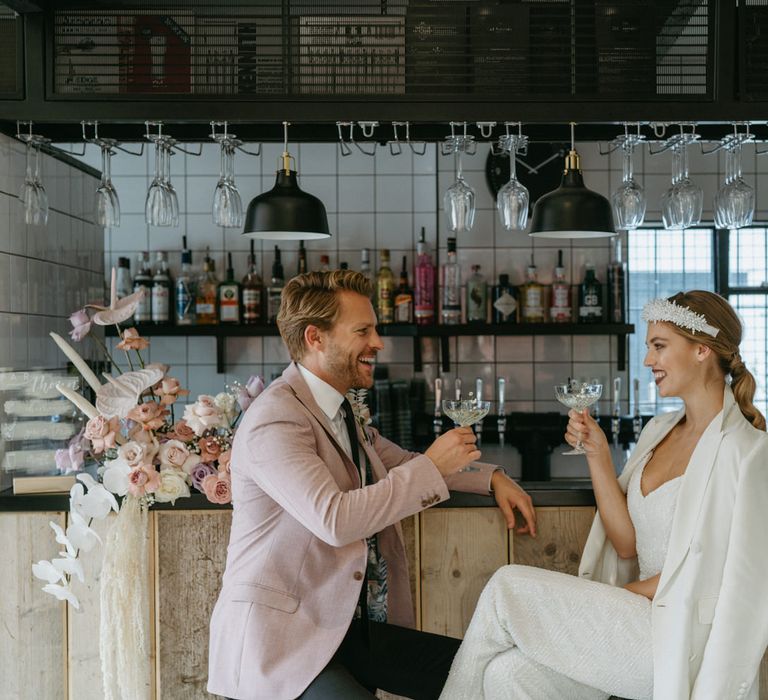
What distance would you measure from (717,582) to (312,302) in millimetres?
→ 981

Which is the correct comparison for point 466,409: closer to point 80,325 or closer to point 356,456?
point 356,456

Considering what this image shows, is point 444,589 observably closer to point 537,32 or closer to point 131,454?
point 131,454

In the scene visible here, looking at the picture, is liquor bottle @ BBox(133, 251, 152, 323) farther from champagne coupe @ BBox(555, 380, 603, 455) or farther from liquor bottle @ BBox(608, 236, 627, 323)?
champagne coupe @ BBox(555, 380, 603, 455)

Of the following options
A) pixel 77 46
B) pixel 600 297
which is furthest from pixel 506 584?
pixel 600 297

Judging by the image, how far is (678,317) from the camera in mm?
2020

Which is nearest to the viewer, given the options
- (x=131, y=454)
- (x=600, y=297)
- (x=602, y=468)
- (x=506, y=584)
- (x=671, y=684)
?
(x=671, y=684)

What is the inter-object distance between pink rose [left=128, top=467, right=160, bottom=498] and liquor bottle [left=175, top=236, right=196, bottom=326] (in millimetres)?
2128

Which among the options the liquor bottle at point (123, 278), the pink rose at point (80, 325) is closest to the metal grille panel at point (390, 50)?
the pink rose at point (80, 325)

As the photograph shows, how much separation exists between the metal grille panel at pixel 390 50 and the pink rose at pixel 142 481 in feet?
3.20

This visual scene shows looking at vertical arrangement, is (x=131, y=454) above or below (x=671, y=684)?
above

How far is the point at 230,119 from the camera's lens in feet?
7.52

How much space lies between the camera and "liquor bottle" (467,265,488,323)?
4289 millimetres

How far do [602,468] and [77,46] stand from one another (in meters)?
1.70

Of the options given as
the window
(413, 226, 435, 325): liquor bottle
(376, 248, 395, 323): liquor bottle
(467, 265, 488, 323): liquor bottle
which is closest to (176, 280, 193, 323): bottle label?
(376, 248, 395, 323): liquor bottle
